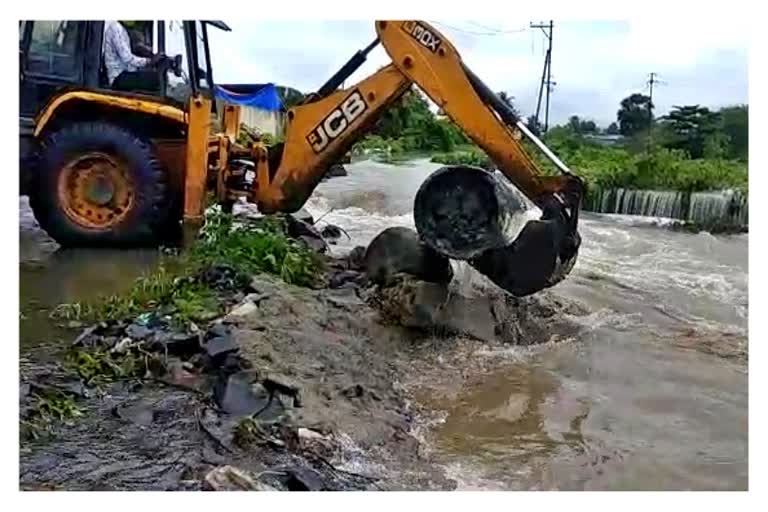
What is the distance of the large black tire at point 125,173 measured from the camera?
411 centimetres

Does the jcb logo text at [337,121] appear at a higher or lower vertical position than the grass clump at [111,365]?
higher

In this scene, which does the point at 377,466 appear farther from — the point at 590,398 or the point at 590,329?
the point at 590,329

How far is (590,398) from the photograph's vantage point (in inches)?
118

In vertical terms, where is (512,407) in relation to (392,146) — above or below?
below

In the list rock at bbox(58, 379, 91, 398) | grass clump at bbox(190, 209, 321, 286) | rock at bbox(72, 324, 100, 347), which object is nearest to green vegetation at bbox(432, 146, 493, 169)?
grass clump at bbox(190, 209, 321, 286)

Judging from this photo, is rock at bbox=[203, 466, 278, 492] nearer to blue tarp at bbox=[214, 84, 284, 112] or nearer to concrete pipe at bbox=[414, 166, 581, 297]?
concrete pipe at bbox=[414, 166, 581, 297]

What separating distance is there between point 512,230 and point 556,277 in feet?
0.93

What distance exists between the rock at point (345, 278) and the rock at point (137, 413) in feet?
4.74

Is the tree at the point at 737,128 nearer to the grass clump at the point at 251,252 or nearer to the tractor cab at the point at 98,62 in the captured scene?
the grass clump at the point at 251,252

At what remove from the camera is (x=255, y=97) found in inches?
169

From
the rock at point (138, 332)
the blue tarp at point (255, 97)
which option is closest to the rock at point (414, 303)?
the rock at point (138, 332)

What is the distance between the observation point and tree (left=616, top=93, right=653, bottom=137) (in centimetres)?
349

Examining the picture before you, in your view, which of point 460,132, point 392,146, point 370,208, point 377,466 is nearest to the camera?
point 377,466
